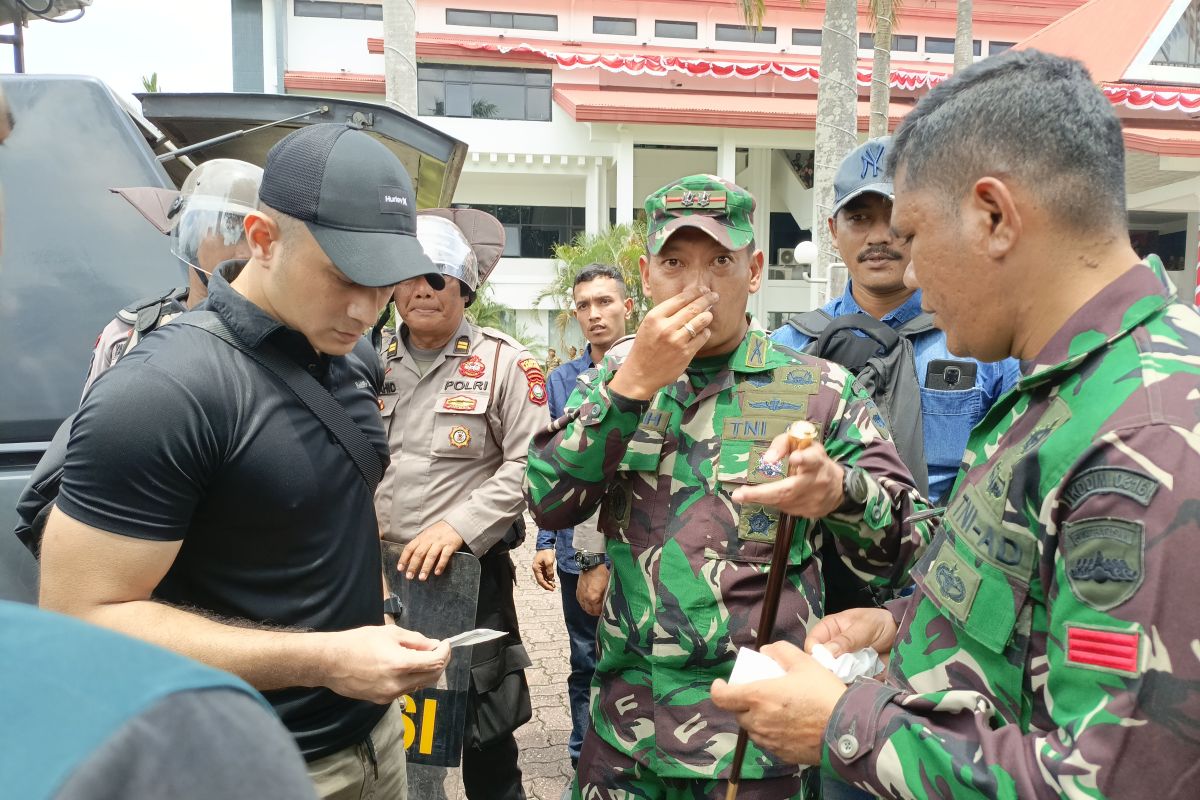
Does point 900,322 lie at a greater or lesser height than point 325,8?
lesser

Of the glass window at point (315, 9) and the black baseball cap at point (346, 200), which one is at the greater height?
the glass window at point (315, 9)

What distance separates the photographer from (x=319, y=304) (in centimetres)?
164

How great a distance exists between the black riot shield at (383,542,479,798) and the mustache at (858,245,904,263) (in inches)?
60.0

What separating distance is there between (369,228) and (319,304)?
181 millimetres

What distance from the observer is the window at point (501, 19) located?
23906mm

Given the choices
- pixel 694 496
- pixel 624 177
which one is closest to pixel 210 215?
pixel 694 496

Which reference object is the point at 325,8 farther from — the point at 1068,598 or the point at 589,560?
the point at 1068,598

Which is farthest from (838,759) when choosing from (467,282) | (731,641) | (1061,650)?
(467,282)

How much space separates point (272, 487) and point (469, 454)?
4.87ft

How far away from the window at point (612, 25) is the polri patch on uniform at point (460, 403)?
24.1m

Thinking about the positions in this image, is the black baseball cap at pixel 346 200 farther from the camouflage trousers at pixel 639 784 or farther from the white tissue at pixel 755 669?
the camouflage trousers at pixel 639 784

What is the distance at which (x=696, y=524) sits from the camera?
1.85 m

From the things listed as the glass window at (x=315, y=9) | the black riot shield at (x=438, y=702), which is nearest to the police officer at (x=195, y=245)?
the black riot shield at (x=438, y=702)

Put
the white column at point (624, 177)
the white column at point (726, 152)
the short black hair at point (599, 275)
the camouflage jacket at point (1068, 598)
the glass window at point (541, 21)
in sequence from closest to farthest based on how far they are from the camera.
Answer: the camouflage jacket at point (1068, 598), the short black hair at point (599, 275), the white column at point (624, 177), the white column at point (726, 152), the glass window at point (541, 21)
